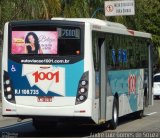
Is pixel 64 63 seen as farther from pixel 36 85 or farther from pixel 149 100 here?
pixel 149 100

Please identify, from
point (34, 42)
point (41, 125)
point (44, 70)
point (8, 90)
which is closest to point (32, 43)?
point (34, 42)

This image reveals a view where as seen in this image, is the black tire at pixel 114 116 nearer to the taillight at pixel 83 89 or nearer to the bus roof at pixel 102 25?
the bus roof at pixel 102 25

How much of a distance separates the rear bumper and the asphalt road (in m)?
0.66

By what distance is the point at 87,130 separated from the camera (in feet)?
64.2

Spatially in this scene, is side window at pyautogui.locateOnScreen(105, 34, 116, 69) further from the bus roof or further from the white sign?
the white sign

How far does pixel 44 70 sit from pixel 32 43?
796 millimetres

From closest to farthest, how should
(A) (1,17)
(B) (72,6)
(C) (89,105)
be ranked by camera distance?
(C) (89,105)
(A) (1,17)
(B) (72,6)

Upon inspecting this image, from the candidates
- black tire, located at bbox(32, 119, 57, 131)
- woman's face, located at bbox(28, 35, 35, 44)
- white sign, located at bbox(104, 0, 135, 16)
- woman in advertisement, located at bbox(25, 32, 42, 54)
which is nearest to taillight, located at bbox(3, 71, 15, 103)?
woman in advertisement, located at bbox(25, 32, 42, 54)

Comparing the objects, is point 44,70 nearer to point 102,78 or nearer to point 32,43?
point 32,43

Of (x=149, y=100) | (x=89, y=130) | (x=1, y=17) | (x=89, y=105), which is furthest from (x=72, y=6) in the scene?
(x=89, y=105)

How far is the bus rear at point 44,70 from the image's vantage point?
1709 cm

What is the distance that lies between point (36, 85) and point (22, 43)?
→ 1184 mm

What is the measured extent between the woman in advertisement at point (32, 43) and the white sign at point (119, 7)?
19.8m

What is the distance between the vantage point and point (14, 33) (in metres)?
17.6
